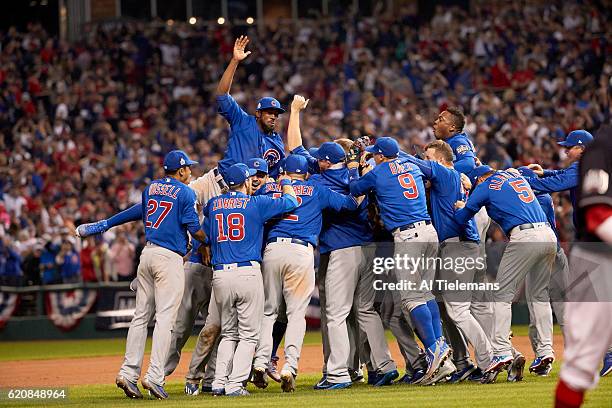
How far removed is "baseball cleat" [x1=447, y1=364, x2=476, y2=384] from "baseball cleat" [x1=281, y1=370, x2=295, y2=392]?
159 centimetres

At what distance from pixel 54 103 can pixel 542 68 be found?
11815 millimetres

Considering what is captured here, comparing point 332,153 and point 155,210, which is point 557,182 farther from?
point 155,210

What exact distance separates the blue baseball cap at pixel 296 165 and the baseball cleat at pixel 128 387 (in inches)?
102

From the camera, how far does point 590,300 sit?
6.05 metres

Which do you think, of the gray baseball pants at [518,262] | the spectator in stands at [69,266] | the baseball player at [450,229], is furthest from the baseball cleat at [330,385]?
the spectator in stands at [69,266]

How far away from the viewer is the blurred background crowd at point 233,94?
21453 millimetres

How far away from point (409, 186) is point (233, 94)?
1636 cm

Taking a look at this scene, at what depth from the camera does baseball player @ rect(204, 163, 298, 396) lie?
1012 cm

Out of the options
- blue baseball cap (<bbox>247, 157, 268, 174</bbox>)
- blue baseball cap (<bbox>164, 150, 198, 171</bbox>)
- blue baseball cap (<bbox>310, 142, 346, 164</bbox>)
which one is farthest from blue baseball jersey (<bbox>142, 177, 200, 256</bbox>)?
blue baseball cap (<bbox>310, 142, 346, 164</bbox>)

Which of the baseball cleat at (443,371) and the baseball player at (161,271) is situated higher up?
the baseball player at (161,271)

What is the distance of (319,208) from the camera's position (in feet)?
35.0

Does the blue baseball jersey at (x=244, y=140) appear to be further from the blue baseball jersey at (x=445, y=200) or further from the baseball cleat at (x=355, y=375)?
the baseball cleat at (x=355, y=375)

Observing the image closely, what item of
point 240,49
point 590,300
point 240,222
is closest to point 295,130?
point 240,49

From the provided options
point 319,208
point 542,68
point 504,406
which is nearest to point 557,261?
point 319,208
